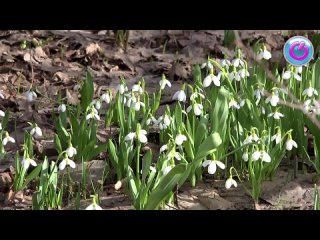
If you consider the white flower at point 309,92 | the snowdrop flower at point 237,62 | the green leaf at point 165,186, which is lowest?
the green leaf at point 165,186

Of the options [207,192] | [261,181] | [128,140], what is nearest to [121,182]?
[128,140]

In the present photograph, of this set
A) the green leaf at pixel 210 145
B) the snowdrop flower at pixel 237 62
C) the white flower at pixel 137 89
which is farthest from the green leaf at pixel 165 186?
the snowdrop flower at pixel 237 62

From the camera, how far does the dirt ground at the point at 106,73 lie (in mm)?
3414

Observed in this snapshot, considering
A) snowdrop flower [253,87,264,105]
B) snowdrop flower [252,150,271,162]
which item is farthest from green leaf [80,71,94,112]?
snowdrop flower [252,150,271,162]

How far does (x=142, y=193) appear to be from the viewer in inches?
121

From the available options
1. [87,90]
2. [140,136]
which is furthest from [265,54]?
[87,90]

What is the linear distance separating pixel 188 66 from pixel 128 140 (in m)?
1.72

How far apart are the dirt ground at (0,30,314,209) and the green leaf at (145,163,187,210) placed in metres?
0.28

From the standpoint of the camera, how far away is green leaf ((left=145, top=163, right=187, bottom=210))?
9.66 ft

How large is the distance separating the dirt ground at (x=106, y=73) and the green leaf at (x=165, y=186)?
0.91 ft

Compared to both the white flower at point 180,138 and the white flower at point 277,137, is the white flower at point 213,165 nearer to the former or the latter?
the white flower at point 180,138

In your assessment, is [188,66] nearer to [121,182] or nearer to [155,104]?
[155,104]

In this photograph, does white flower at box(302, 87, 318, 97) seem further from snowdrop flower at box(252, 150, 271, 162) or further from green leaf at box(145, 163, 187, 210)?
green leaf at box(145, 163, 187, 210)

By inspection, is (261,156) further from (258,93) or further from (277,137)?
(258,93)
